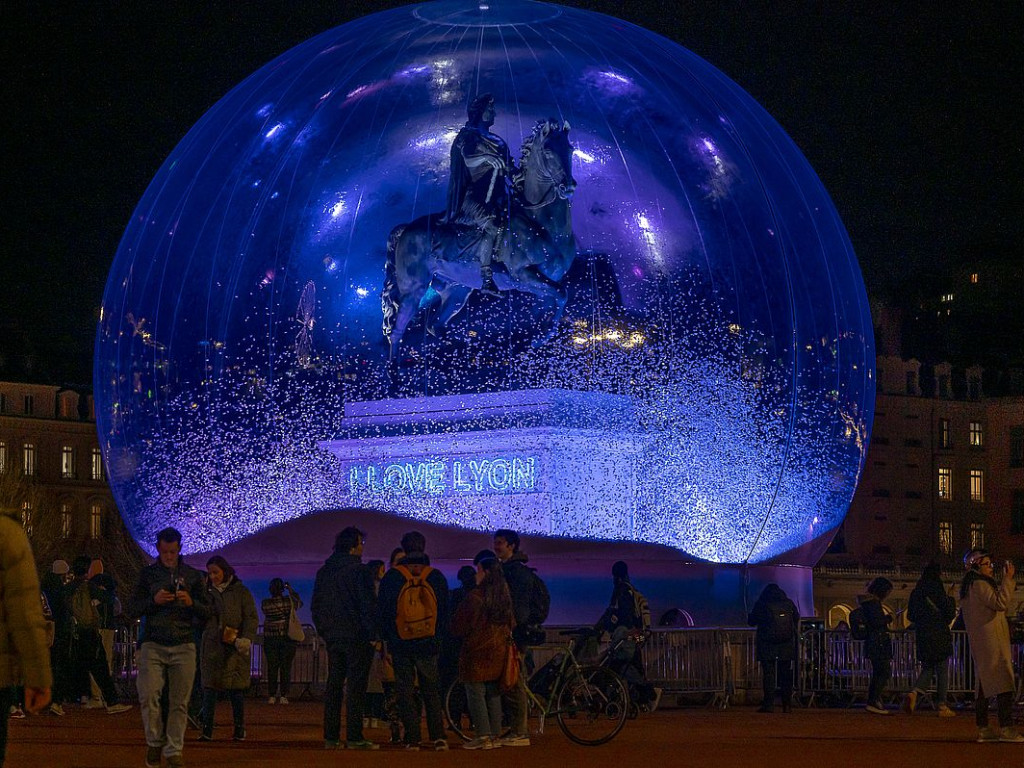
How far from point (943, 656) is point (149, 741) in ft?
29.6

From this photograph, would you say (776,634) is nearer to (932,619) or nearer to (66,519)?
(932,619)

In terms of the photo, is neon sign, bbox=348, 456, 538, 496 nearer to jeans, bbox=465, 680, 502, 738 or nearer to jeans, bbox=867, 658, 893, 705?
jeans, bbox=867, 658, 893, 705

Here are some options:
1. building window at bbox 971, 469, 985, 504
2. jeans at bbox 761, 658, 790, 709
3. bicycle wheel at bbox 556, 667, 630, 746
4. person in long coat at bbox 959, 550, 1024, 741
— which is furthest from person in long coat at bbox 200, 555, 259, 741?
building window at bbox 971, 469, 985, 504

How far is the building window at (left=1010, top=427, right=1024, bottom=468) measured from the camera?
257 ft

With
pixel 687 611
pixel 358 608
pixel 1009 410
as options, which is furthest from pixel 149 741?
pixel 1009 410

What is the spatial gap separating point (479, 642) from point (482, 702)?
47cm

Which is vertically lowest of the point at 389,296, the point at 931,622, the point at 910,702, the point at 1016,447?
the point at 910,702

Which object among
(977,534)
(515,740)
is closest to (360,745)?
(515,740)

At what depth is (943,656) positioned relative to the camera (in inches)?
746

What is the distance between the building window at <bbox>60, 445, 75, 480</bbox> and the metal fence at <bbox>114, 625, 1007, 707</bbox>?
54052 millimetres

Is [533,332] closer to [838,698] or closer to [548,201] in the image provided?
[548,201]

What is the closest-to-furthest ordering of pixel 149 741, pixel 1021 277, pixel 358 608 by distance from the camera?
pixel 149 741
pixel 358 608
pixel 1021 277

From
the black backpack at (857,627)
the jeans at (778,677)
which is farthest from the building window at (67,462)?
the jeans at (778,677)

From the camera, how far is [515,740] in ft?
47.7
